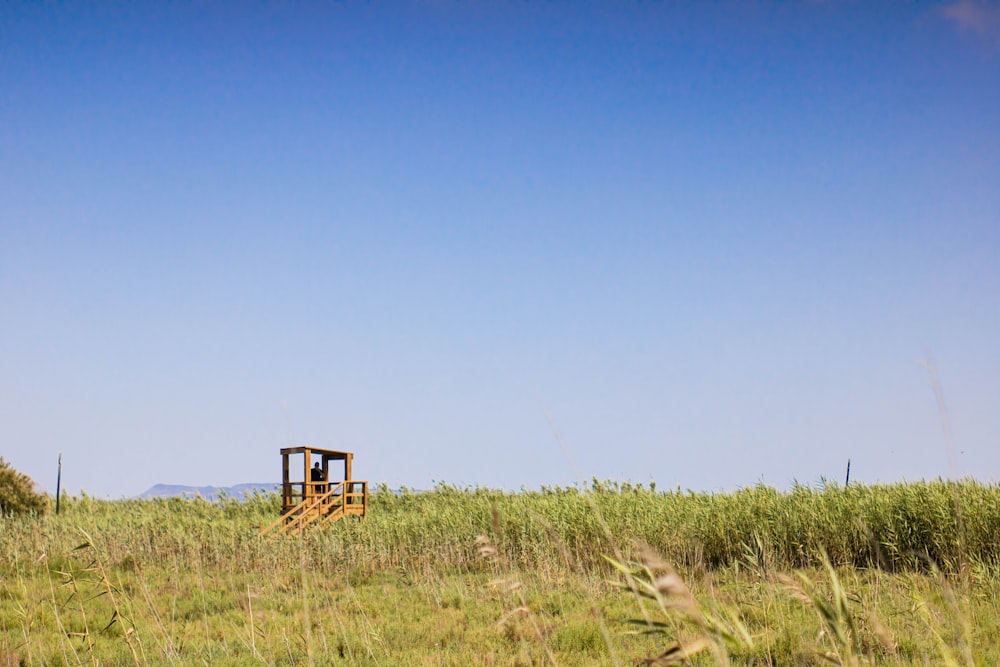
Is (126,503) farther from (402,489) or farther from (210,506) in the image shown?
(402,489)

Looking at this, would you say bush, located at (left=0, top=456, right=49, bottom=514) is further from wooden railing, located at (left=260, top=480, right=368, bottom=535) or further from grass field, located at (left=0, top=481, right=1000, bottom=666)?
wooden railing, located at (left=260, top=480, right=368, bottom=535)

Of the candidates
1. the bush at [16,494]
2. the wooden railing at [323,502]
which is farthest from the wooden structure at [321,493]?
the bush at [16,494]

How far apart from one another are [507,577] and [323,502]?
59.8 ft

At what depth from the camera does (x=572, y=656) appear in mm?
8016

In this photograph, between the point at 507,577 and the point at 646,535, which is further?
the point at 646,535

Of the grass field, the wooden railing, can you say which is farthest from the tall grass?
the wooden railing

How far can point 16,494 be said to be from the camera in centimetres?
2675

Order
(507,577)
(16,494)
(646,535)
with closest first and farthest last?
(507,577), (646,535), (16,494)

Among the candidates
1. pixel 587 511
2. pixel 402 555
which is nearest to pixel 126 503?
pixel 402 555

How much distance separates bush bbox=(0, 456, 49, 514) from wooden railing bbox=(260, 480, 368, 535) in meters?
10.4

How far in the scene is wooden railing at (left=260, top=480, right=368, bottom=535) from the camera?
2193cm

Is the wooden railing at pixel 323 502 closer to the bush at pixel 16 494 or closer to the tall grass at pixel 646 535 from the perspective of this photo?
the tall grass at pixel 646 535

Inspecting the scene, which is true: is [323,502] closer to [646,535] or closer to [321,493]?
[321,493]

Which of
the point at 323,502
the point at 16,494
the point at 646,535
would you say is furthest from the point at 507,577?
the point at 16,494
